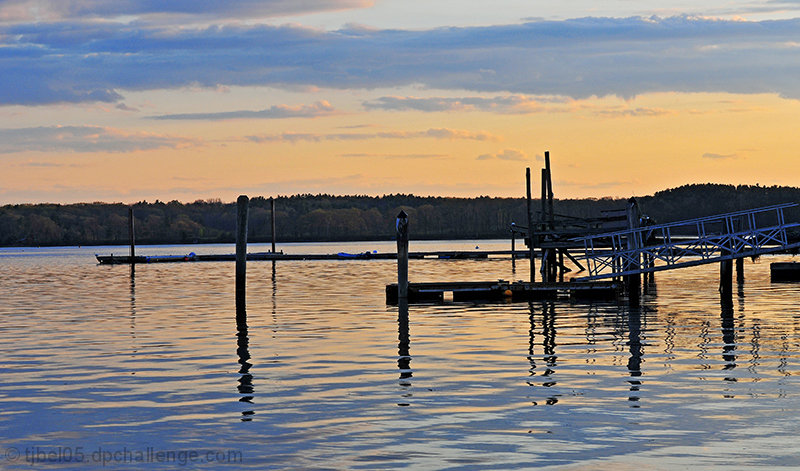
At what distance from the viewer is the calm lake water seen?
12.4m

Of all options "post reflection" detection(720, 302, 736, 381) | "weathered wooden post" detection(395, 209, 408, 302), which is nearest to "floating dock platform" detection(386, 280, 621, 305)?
"weathered wooden post" detection(395, 209, 408, 302)

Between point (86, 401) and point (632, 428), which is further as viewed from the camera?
point (86, 401)

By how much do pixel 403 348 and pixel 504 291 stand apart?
1578cm

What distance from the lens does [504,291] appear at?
38.8 m

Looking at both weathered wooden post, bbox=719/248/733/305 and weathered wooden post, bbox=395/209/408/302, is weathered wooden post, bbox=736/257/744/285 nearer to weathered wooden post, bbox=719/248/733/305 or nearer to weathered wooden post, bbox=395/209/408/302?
weathered wooden post, bbox=719/248/733/305

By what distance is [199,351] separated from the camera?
2345 cm

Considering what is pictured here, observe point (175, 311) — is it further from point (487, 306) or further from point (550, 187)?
point (550, 187)

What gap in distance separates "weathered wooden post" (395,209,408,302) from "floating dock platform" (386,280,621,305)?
29.0 inches

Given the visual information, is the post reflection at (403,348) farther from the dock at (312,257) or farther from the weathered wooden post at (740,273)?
the dock at (312,257)

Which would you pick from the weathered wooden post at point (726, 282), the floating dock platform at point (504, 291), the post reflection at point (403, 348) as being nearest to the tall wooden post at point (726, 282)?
the weathered wooden post at point (726, 282)

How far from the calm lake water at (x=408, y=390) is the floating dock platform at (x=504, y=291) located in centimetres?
442

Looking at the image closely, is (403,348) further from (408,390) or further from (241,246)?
(241,246)

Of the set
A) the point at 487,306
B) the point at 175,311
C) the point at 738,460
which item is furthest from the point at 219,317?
the point at 738,460

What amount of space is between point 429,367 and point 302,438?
6.91 m
